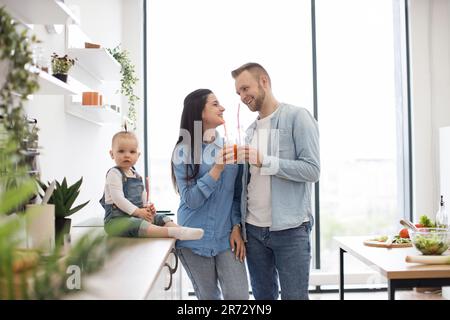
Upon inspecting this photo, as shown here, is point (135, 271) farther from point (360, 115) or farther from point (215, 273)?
point (360, 115)

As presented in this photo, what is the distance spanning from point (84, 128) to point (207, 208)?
1203 millimetres

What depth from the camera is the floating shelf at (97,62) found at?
2707mm

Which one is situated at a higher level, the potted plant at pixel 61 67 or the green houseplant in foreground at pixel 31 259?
the potted plant at pixel 61 67

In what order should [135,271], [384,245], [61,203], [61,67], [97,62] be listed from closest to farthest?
[135,271] < [61,203] < [61,67] < [384,245] < [97,62]

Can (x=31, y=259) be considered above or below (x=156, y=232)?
above

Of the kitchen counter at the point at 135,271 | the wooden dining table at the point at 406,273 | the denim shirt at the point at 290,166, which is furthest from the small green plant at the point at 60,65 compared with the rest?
the wooden dining table at the point at 406,273

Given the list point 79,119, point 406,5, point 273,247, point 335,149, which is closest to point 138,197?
point 273,247

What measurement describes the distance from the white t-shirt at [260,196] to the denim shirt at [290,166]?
0.08 ft

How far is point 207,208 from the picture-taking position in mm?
2154

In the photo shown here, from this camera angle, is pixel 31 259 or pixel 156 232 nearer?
pixel 31 259

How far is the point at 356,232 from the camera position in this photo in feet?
14.8

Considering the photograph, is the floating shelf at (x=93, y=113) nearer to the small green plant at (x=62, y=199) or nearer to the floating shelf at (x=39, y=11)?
the floating shelf at (x=39, y=11)

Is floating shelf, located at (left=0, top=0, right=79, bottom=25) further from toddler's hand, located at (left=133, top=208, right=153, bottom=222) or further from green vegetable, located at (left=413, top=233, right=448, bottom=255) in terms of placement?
green vegetable, located at (left=413, top=233, right=448, bottom=255)

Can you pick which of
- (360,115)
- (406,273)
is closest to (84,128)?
(406,273)
